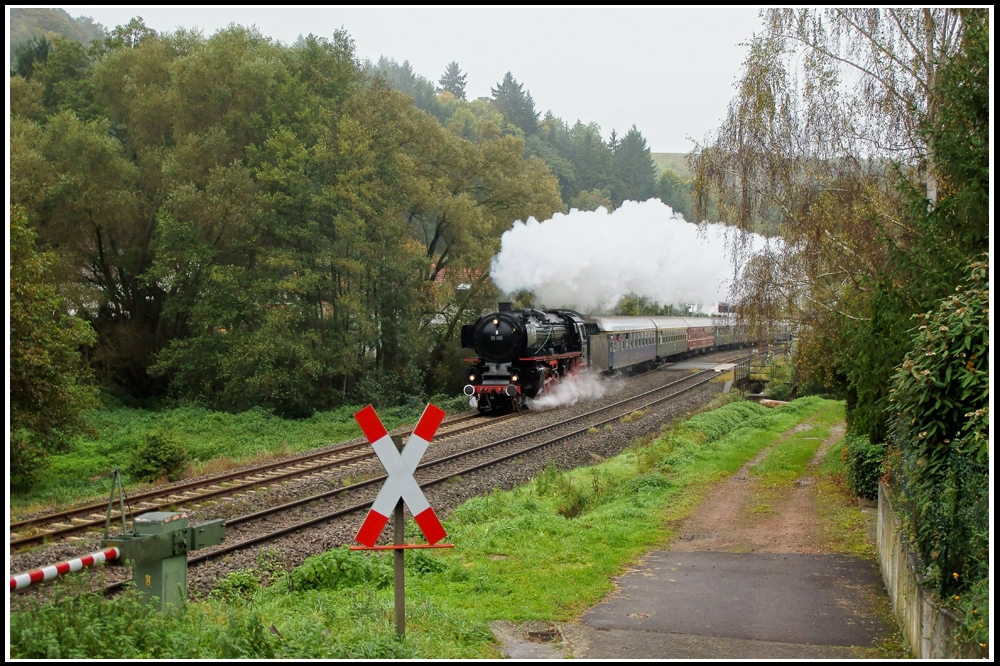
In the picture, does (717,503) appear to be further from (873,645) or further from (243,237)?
(243,237)

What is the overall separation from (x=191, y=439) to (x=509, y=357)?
32.1 ft

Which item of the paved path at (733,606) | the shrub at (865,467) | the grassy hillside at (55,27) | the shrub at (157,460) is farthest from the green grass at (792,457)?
the grassy hillside at (55,27)

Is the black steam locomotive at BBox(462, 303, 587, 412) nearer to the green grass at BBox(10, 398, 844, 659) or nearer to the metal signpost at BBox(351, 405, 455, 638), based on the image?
the green grass at BBox(10, 398, 844, 659)

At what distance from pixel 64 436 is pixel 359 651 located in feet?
51.3

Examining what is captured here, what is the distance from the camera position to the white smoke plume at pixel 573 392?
28.3 metres

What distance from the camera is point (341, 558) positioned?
9.54 m

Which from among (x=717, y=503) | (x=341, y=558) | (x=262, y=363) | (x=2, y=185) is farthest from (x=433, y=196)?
(x=2, y=185)

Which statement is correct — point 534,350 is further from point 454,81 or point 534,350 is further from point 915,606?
point 454,81

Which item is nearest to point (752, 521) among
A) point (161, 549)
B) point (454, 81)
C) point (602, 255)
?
point (161, 549)

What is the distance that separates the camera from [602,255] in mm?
32031

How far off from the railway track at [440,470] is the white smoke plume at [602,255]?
515 centimetres

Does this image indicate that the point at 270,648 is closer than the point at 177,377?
Yes

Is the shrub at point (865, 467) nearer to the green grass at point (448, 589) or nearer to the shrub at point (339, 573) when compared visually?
the green grass at point (448, 589)

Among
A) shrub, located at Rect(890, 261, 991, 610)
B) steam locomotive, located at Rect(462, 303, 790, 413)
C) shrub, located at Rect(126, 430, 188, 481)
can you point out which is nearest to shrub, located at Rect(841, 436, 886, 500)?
shrub, located at Rect(890, 261, 991, 610)
